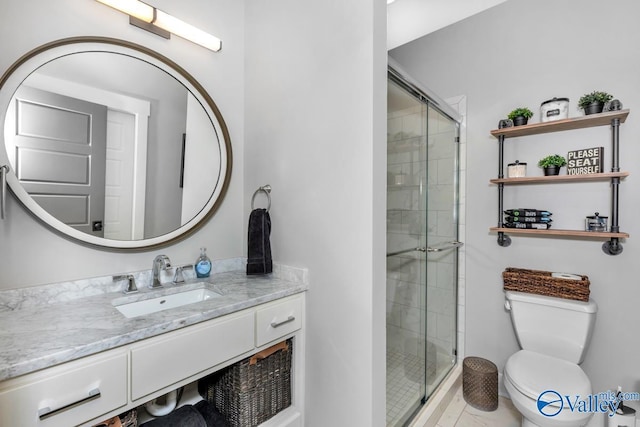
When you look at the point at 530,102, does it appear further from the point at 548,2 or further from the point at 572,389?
the point at 572,389

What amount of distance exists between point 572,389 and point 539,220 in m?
0.92

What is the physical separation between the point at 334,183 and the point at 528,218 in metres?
1.39

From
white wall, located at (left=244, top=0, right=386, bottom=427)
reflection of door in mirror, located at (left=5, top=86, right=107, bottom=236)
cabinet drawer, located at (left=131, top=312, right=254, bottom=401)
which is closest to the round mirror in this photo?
reflection of door in mirror, located at (left=5, top=86, right=107, bottom=236)

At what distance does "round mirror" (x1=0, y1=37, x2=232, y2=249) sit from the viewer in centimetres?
114

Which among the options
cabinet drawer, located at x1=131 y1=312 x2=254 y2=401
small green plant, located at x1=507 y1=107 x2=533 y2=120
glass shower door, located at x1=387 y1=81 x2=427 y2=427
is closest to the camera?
cabinet drawer, located at x1=131 y1=312 x2=254 y2=401

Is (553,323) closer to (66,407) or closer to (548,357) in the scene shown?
(548,357)

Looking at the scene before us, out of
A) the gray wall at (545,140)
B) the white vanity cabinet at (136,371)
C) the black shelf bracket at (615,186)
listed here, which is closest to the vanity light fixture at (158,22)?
the white vanity cabinet at (136,371)

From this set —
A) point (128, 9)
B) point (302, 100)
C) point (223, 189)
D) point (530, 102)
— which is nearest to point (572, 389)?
point (530, 102)

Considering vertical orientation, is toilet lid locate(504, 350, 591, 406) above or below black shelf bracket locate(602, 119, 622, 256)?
below

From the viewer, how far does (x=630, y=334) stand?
1613 mm

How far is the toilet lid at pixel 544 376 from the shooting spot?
1.40 meters

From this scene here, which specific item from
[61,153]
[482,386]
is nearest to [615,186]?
[482,386]

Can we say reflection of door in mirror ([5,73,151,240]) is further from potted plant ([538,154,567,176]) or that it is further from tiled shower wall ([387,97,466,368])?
potted plant ([538,154,567,176])

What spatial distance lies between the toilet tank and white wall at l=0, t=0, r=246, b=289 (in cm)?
180
